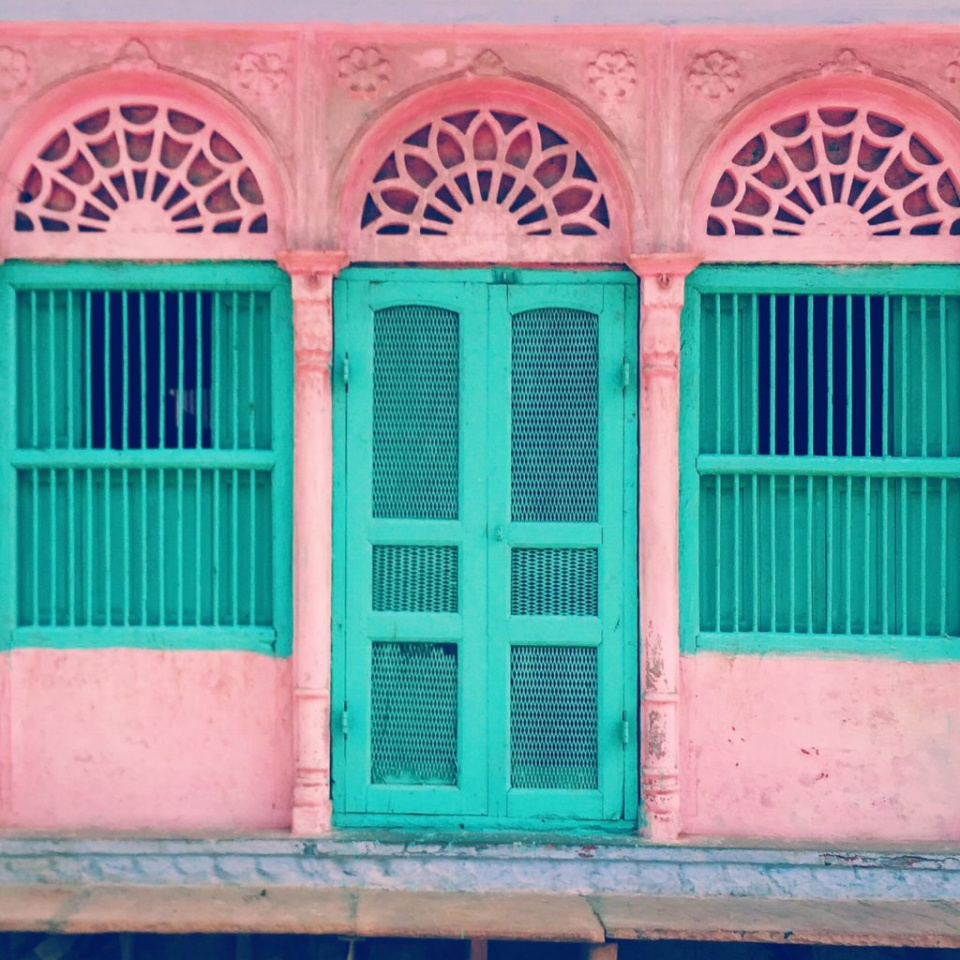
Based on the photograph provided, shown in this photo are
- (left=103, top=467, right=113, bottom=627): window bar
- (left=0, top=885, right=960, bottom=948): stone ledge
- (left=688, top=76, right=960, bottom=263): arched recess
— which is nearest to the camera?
(left=0, top=885, right=960, bottom=948): stone ledge

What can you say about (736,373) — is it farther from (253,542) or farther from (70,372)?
(70,372)

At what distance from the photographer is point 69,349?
220 inches

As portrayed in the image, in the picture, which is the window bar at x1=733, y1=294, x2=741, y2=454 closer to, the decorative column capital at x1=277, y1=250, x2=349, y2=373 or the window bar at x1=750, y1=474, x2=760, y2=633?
the window bar at x1=750, y1=474, x2=760, y2=633

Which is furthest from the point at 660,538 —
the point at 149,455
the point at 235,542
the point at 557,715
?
the point at 149,455

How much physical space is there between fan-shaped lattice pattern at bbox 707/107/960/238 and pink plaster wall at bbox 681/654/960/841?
75.6 inches

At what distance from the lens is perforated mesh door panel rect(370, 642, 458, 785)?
5574 millimetres

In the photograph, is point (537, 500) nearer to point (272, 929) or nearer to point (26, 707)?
point (272, 929)

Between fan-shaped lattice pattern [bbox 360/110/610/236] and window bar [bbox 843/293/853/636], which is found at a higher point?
fan-shaped lattice pattern [bbox 360/110/610/236]

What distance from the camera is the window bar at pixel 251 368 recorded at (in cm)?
557

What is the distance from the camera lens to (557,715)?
18.3 feet

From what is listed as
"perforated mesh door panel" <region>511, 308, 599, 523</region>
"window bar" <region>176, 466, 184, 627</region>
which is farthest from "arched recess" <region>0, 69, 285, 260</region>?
"perforated mesh door panel" <region>511, 308, 599, 523</region>

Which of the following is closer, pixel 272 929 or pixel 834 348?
pixel 272 929

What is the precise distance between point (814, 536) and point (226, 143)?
10.3ft

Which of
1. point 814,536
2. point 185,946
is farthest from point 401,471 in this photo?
point 185,946
